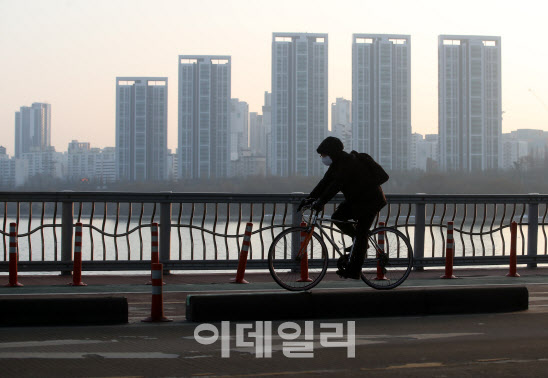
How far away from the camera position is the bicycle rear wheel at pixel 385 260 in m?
10.0

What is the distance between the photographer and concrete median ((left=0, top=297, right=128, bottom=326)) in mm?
8141

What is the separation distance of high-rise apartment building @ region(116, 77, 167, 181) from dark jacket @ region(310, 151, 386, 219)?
544 feet

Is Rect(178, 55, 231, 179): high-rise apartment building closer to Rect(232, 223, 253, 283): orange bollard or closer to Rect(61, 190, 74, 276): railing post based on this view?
Rect(61, 190, 74, 276): railing post

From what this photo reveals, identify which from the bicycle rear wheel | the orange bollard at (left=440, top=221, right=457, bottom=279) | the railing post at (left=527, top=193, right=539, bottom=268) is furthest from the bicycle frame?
the railing post at (left=527, top=193, right=539, bottom=268)

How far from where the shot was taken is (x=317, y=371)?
19.5 ft

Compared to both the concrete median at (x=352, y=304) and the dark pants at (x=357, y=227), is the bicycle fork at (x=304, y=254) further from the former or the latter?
the concrete median at (x=352, y=304)

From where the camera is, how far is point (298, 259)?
9734 mm

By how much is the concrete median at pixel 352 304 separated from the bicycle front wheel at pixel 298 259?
0.76 m

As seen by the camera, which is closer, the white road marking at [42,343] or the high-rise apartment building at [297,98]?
the white road marking at [42,343]

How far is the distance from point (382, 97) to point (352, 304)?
159508 mm

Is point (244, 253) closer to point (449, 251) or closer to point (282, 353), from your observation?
point (449, 251)

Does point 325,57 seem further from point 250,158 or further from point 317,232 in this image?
point 317,232

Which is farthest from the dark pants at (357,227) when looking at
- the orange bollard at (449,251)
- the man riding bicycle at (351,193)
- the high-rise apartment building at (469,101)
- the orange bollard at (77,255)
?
the high-rise apartment building at (469,101)

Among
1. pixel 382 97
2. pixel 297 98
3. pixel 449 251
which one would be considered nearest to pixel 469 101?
pixel 382 97
